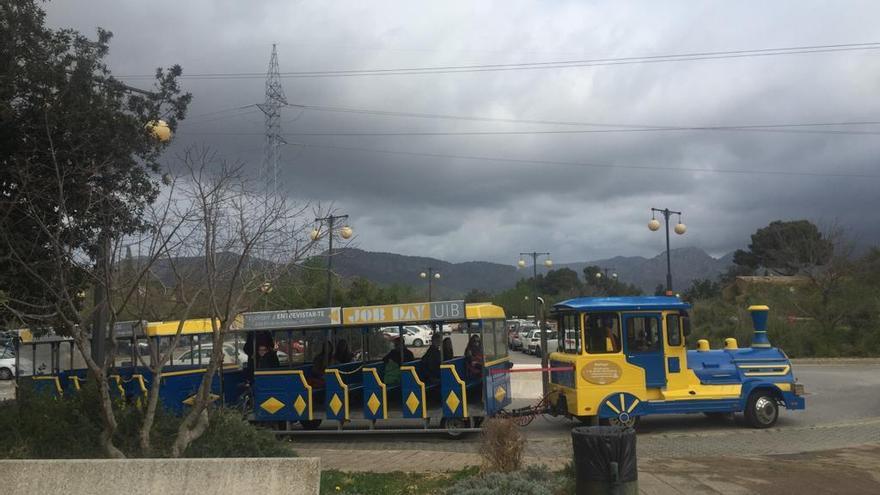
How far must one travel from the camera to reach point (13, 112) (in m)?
9.34

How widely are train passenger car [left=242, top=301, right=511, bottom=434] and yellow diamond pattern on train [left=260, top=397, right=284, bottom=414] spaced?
18 mm

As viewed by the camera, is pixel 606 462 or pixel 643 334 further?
pixel 643 334

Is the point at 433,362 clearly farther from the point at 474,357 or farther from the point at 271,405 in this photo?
the point at 271,405

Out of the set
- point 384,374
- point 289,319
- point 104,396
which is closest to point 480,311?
point 384,374

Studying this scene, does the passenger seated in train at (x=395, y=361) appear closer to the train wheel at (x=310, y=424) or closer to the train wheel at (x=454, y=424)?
the train wheel at (x=454, y=424)

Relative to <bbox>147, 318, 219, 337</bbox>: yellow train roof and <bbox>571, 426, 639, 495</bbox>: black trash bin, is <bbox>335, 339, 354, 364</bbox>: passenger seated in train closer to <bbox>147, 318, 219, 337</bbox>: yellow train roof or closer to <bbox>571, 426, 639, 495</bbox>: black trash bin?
<bbox>147, 318, 219, 337</bbox>: yellow train roof

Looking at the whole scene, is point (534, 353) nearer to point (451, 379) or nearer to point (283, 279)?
point (451, 379)

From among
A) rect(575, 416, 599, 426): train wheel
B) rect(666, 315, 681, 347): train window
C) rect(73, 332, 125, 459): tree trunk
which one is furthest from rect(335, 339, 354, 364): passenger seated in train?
rect(73, 332, 125, 459): tree trunk

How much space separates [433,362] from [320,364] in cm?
235

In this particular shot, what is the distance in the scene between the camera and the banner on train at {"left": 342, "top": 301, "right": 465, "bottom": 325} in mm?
12555

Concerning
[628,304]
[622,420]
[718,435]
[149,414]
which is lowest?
[718,435]

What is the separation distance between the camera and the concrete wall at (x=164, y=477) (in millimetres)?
6191

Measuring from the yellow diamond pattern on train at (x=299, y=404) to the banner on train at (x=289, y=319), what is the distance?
4.32 feet

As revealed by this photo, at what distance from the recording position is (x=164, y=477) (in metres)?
6.24
